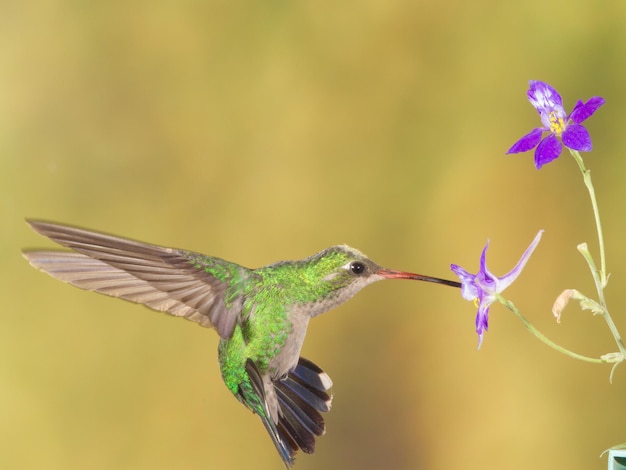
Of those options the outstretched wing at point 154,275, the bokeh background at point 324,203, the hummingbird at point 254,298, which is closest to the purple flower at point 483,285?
the hummingbird at point 254,298

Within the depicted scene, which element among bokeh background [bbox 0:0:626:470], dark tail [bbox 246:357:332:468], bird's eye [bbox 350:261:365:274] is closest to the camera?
bird's eye [bbox 350:261:365:274]

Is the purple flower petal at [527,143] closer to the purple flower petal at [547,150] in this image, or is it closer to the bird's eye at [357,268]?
the purple flower petal at [547,150]

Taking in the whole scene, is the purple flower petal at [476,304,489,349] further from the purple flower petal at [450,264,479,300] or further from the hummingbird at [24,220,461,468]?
the hummingbird at [24,220,461,468]

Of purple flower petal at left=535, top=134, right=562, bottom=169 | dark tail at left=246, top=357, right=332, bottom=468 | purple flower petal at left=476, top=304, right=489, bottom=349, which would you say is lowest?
dark tail at left=246, top=357, right=332, bottom=468

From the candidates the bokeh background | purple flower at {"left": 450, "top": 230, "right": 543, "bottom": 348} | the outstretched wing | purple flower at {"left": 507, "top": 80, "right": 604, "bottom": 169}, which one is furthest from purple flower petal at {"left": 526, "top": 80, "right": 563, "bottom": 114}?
the bokeh background

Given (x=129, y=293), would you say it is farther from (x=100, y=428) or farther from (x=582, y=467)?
(x=582, y=467)

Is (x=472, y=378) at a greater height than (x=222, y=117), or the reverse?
(x=222, y=117)

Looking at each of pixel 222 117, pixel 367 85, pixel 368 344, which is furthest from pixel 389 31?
pixel 368 344
